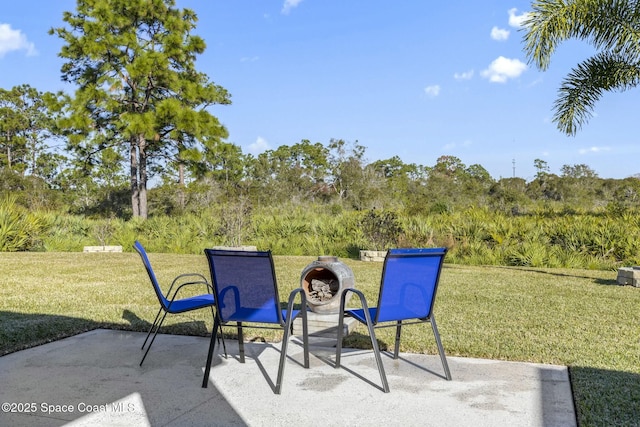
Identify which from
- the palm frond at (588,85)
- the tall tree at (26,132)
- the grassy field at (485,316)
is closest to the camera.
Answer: the grassy field at (485,316)

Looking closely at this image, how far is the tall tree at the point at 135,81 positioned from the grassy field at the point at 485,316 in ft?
47.0

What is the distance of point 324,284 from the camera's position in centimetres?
508

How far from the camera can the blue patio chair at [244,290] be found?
355 centimetres

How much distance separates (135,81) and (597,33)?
2011 centimetres

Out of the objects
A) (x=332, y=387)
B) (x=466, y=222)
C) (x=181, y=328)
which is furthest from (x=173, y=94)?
(x=332, y=387)

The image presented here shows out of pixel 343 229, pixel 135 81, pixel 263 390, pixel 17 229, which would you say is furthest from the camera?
pixel 135 81

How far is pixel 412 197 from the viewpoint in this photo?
113ft

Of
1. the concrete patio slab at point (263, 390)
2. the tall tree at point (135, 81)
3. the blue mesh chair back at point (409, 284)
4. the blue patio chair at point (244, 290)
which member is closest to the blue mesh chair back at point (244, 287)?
the blue patio chair at point (244, 290)

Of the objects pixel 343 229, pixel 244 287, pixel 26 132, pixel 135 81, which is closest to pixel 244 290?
pixel 244 287

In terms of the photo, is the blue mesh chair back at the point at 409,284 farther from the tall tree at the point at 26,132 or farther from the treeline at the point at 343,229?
the tall tree at the point at 26,132

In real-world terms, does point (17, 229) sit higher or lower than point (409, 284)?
higher

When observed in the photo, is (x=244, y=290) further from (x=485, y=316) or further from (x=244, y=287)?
(x=485, y=316)

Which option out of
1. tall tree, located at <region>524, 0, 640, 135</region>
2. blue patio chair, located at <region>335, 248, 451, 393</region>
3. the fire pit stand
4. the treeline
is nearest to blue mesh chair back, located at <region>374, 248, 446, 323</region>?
blue patio chair, located at <region>335, 248, 451, 393</region>

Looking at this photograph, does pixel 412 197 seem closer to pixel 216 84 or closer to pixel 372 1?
pixel 216 84
